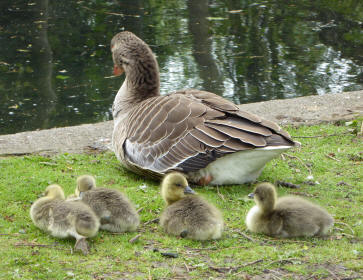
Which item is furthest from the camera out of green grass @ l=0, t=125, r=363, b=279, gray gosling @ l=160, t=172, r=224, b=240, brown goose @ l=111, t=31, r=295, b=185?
brown goose @ l=111, t=31, r=295, b=185

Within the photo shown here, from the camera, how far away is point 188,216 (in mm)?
5141

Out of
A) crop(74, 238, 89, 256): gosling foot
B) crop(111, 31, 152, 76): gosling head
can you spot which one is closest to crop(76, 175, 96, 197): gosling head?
crop(74, 238, 89, 256): gosling foot

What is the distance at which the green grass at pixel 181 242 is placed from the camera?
4629mm

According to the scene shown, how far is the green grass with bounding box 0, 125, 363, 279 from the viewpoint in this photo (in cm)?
463

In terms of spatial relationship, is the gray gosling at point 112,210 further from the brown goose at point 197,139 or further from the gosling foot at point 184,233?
the brown goose at point 197,139

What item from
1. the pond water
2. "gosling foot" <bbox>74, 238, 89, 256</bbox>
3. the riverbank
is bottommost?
the pond water

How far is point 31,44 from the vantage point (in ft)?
46.0

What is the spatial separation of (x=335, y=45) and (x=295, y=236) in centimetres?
983

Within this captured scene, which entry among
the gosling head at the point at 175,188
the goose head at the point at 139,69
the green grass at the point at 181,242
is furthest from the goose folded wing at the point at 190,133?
the gosling head at the point at 175,188

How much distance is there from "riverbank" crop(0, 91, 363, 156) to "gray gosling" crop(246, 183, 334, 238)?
3310mm

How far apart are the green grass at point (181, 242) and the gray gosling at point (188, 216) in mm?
85

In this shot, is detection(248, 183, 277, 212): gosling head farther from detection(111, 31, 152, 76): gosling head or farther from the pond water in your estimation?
the pond water

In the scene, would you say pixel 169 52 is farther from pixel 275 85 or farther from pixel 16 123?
pixel 16 123

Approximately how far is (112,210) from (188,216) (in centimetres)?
64
